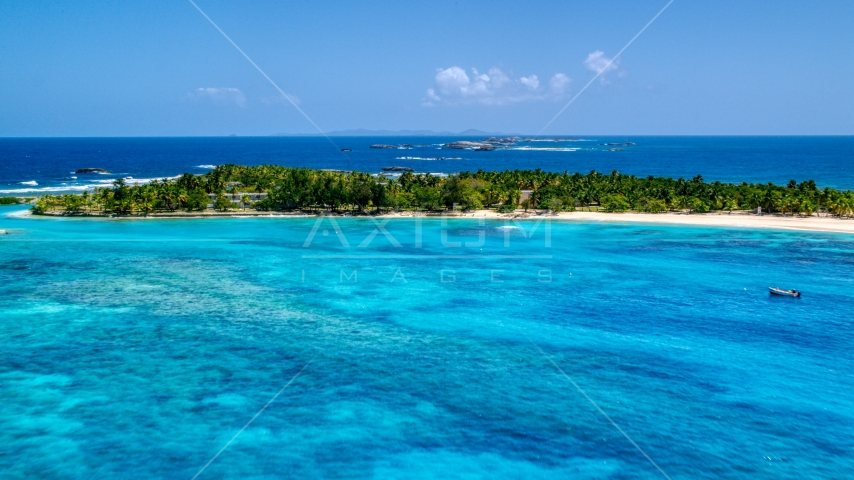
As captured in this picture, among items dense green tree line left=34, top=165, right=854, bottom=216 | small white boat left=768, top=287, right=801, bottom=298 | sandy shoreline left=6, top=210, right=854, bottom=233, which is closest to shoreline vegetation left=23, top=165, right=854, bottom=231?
dense green tree line left=34, top=165, right=854, bottom=216

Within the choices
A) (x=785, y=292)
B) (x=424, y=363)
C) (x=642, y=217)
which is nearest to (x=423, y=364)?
(x=424, y=363)

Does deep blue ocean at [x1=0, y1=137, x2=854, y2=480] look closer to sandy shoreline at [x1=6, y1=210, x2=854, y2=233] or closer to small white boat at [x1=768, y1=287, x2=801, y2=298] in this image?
small white boat at [x1=768, y1=287, x2=801, y2=298]

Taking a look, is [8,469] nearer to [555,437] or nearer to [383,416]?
[383,416]

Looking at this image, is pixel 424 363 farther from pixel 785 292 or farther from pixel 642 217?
pixel 642 217

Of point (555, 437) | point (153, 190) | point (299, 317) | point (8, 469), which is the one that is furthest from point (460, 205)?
point (8, 469)

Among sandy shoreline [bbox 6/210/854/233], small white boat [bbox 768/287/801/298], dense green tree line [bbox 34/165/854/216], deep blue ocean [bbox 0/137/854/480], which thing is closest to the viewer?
deep blue ocean [bbox 0/137/854/480]

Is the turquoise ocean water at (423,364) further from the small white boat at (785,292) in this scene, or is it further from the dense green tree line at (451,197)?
the dense green tree line at (451,197)
